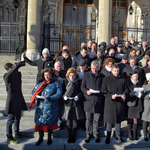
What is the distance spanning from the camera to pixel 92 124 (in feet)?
16.3

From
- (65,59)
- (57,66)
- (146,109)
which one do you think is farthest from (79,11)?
(146,109)

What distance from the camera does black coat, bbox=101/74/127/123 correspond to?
4785mm

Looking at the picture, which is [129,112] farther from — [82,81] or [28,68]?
[28,68]

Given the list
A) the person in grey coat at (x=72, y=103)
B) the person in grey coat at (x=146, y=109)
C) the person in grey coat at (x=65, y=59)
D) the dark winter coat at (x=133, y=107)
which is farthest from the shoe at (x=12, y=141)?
the person in grey coat at (x=146, y=109)

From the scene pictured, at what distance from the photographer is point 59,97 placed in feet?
15.1

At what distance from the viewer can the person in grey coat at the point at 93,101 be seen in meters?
4.81

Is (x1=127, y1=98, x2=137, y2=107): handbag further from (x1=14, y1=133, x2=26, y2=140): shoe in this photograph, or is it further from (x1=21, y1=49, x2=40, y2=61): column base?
(x1=21, y1=49, x2=40, y2=61): column base

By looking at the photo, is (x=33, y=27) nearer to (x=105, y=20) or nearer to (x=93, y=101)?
(x=105, y=20)

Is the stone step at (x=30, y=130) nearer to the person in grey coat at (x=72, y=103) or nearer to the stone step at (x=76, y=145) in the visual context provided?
the stone step at (x=76, y=145)

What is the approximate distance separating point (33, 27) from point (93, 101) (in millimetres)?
7225

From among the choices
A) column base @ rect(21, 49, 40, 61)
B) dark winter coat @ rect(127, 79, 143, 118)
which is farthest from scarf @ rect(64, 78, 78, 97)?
column base @ rect(21, 49, 40, 61)

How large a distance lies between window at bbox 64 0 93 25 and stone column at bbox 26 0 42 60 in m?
5.62

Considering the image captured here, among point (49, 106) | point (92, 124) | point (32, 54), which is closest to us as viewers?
point (49, 106)

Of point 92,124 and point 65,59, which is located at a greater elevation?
point 65,59
